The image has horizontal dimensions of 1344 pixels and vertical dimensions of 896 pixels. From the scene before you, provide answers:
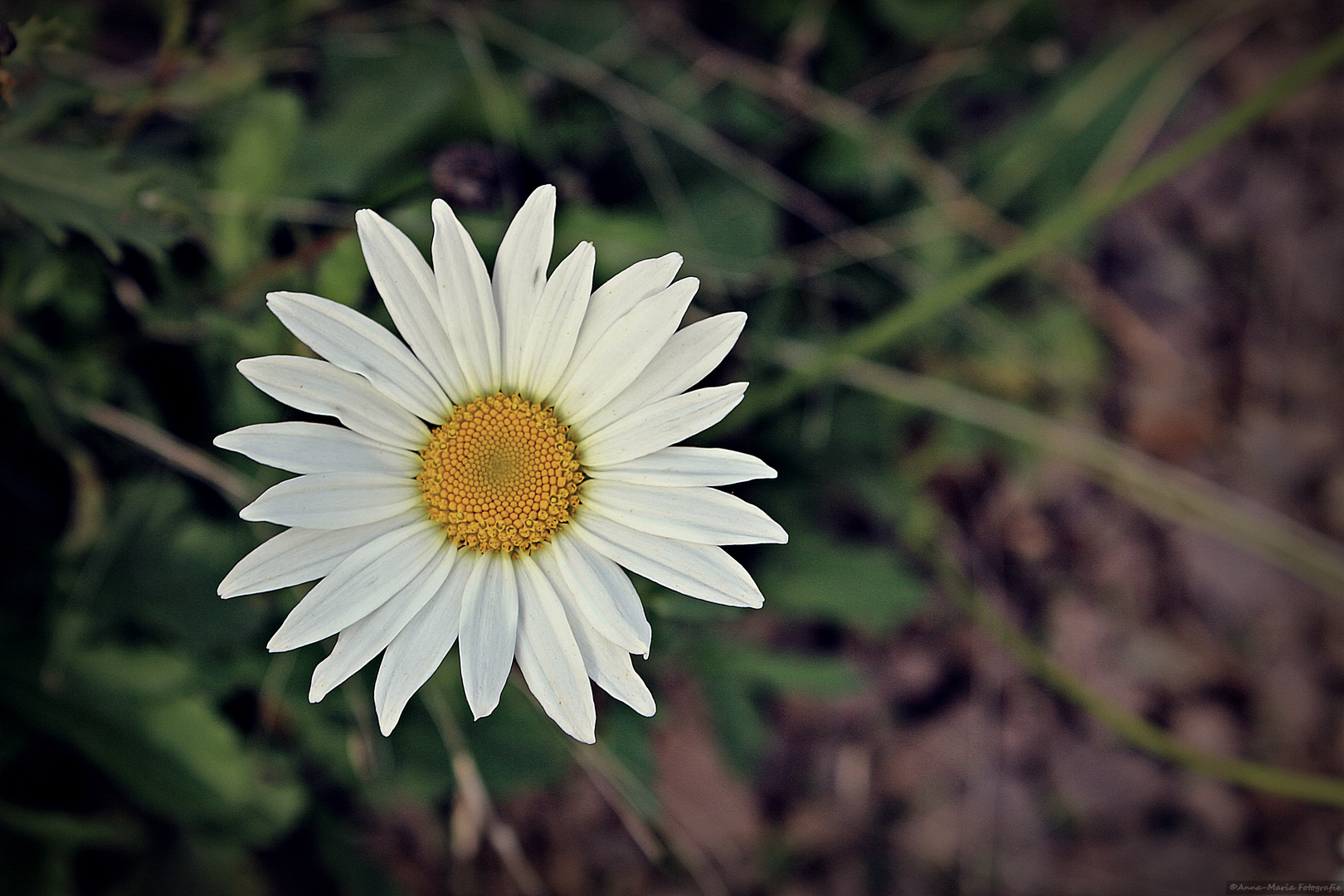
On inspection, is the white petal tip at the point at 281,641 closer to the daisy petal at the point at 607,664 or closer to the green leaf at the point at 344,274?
the daisy petal at the point at 607,664

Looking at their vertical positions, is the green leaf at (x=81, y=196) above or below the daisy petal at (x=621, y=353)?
above

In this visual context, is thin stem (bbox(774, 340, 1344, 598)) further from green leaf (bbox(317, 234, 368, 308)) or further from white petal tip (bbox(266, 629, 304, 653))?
white petal tip (bbox(266, 629, 304, 653))

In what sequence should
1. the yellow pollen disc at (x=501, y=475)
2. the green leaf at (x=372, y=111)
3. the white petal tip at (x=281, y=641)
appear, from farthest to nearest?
the green leaf at (x=372, y=111) < the yellow pollen disc at (x=501, y=475) < the white petal tip at (x=281, y=641)

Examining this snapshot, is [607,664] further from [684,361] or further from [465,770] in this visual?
[465,770]

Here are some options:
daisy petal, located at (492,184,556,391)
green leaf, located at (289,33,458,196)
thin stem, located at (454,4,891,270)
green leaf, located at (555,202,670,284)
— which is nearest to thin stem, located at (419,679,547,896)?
daisy petal, located at (492,184,556,391)

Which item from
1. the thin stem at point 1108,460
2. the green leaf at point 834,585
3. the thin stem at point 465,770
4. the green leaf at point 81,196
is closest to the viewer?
the green leaf at point 81,196

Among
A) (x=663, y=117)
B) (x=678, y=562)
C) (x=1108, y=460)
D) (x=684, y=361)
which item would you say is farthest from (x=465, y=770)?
(x=1108, y=460)

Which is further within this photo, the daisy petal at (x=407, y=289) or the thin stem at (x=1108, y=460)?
the thin stem at (x=1108, y=460)

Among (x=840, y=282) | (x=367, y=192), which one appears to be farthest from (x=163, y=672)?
(x=840, y=282)

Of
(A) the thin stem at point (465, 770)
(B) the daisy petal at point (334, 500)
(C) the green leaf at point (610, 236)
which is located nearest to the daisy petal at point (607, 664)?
(B) the daisy petal at point (334, 500)
